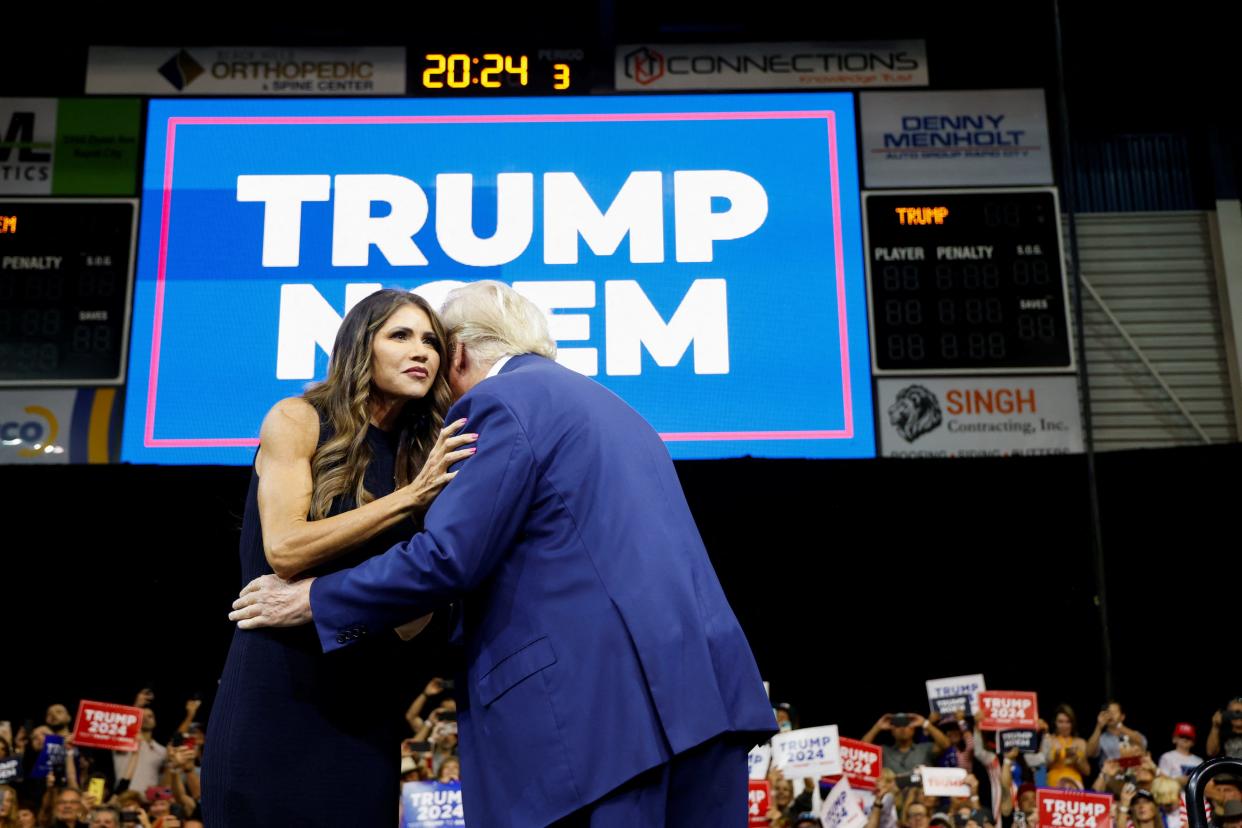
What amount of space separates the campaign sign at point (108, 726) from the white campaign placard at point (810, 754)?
3694 mm

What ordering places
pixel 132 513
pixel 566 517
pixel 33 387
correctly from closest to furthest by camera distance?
1. pixel 566 517
2. pixel 33 387
3. pixel 132 513

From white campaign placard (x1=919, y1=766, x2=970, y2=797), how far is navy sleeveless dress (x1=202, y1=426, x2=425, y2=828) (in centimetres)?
500

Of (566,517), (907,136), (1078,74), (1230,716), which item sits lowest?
(1230,716)

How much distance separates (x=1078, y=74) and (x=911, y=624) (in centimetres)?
504

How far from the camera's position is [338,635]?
72.9 inches

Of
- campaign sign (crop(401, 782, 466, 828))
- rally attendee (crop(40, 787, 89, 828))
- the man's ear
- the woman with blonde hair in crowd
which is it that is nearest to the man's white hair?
the man's ear

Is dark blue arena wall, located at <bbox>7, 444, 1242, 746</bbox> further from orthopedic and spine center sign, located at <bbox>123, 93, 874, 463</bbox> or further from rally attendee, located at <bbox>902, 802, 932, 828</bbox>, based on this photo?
rally attendee, located at <bbox>902, 802, 932, 828</bbox>

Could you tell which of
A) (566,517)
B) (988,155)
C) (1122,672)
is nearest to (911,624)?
(1122,672)

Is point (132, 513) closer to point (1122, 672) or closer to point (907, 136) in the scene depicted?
point (907, 136)

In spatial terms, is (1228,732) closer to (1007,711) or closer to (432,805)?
(1007,711)

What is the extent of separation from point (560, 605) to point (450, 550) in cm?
18

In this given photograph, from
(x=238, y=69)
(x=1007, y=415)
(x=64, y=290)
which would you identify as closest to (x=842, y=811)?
(x=1007, y=415)

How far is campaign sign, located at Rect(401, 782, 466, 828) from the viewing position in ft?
17.1

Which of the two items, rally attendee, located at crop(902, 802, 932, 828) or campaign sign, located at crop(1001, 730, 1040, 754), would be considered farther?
campaign sign, located at crop(1001, 730, 1040, 754)
